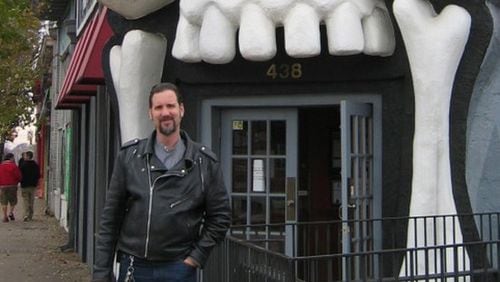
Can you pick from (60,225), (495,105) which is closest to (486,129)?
(495,105)

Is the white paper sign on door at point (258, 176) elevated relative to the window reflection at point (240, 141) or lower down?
lower down

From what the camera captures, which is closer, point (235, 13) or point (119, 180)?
point (119, 180)

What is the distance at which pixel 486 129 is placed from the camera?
6.87m

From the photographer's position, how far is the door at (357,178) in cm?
671

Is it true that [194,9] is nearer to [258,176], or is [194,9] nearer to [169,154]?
[258,176]

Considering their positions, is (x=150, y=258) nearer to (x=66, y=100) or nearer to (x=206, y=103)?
(x=206, y=103)

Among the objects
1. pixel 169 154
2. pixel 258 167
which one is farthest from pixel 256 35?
pixel 169 154

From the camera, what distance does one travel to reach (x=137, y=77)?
7.44 metres

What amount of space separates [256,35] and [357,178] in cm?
150

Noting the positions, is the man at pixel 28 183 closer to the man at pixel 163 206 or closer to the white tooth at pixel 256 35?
the white tooth at pixel 256 35

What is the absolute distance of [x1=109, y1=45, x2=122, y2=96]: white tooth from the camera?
768 cm

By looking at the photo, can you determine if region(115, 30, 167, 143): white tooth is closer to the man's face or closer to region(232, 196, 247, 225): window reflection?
region(232, 196, 247, 225): window reflection

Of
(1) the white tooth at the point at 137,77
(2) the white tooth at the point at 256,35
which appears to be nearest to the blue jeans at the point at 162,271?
(2) the white tooth at the point at 256,35

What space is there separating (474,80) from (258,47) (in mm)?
1734
